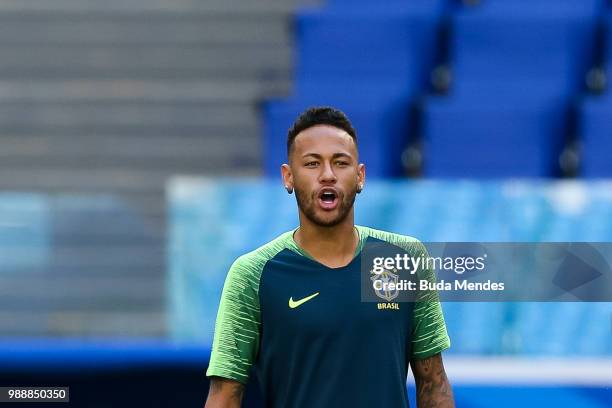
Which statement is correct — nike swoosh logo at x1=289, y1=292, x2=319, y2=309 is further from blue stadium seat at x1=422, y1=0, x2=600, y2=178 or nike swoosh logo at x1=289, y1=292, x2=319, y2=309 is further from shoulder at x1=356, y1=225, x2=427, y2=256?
blue stadium seat at x1=422, y1=0, x2=600, y2=178

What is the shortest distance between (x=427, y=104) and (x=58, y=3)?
2.53 m

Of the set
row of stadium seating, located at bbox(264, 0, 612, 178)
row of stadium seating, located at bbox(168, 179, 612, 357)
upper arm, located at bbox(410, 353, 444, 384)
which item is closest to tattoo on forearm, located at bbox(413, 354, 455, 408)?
upper arm, located at bbox(410, 353, 444, 384)

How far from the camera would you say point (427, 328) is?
6.59 feet

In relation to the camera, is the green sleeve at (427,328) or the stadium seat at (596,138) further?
the stadium seat at (596,138)

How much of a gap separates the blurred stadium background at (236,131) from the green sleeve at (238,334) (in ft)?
7.10

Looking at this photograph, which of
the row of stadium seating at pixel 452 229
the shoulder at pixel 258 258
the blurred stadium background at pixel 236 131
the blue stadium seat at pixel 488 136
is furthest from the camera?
the blue stadium seat at pixel 488 136

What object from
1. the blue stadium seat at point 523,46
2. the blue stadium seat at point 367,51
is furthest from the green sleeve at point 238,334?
the blue stadium seat at point 523,46

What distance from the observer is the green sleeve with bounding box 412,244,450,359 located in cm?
200

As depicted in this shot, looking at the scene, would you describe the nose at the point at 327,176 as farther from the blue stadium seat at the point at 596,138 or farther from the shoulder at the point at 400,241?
the blue stadium seat at the point at 596,138

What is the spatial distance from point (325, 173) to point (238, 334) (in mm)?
333

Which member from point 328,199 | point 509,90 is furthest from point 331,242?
point 509,90

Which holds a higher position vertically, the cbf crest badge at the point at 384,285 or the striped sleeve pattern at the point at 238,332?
the cbf crest badge at the point at 384,285

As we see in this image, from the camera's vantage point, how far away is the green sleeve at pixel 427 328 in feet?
6.57

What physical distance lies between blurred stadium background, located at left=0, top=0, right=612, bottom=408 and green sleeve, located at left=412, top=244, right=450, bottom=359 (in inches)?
83.5
